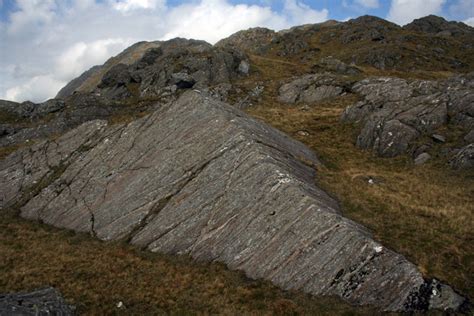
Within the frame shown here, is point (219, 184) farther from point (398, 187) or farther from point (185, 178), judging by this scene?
point (398, 187)

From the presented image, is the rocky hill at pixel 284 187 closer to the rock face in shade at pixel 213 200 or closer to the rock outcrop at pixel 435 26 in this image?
the rock face in shade at pixel 213 200

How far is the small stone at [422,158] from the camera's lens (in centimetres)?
4475

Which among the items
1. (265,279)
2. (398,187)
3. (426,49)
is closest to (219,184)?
(265,279)

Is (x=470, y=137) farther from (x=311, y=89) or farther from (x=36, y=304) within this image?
(x=36, y=304)

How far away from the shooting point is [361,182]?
39.3 metres

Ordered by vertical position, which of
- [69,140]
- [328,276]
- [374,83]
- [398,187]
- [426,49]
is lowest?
[328,276]

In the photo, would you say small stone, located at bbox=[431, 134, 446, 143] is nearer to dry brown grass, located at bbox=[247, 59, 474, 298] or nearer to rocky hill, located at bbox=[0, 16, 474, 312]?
rocky hill, located at bbox=[0, 16, 474, 312]

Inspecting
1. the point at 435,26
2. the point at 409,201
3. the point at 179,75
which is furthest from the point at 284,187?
the point at 435,26

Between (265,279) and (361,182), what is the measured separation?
17917 mm

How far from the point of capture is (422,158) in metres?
45.2

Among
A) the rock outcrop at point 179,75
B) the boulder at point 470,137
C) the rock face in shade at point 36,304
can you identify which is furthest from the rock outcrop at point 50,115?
the boulder at point 470,137

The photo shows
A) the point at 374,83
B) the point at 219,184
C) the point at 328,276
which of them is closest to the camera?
the point at 328,276

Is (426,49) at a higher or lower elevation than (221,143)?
higher

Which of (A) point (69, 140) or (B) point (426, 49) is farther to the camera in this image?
(B) point (426, 49)
